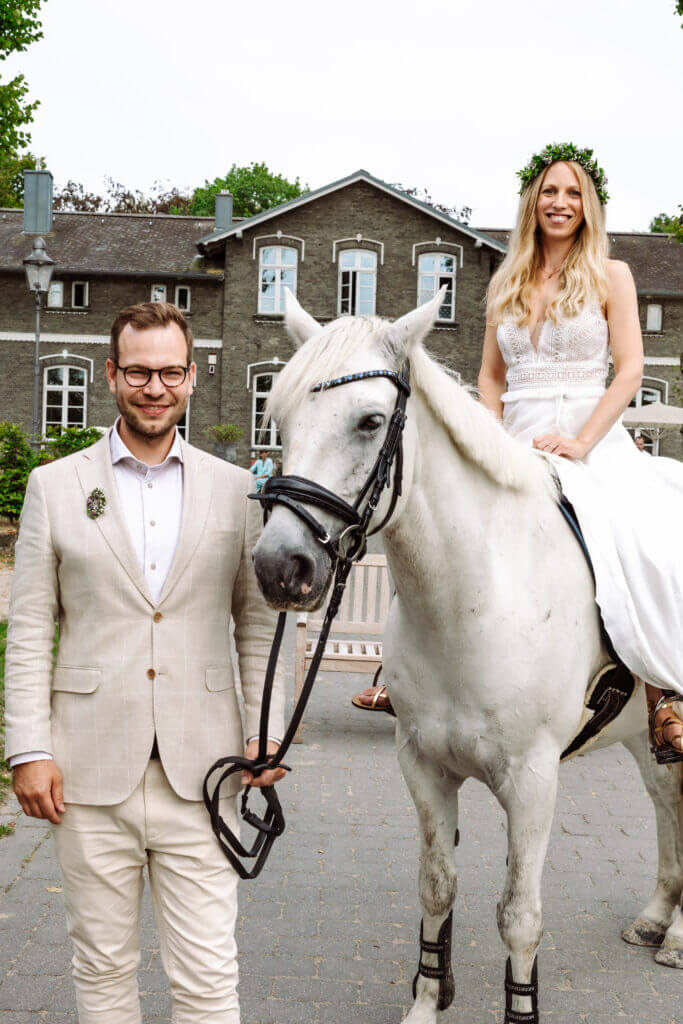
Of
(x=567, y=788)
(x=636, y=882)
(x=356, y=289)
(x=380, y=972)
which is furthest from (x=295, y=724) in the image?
(x=356, y=289)

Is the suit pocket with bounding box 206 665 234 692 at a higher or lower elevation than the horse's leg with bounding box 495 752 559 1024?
higher

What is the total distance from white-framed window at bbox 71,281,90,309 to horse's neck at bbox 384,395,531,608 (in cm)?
3211

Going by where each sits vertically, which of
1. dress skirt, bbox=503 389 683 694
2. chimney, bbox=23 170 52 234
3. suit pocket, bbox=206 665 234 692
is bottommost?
suit pocket, bbox=206 665 234 692

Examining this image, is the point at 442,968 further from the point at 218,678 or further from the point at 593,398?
the point at 593,398

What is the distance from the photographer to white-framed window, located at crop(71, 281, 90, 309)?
32875 mm

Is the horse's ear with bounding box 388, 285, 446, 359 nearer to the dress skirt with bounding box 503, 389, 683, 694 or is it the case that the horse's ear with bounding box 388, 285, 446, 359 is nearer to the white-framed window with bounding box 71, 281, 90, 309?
the dress skirt with bounding box 503, 389, 683, 694

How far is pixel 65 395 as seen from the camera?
3309 centimetres

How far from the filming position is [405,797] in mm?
5750

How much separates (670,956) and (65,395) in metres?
31.8

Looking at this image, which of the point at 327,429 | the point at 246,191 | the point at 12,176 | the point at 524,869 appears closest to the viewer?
the point at 327,429

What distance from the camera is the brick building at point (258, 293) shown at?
32.2 metres

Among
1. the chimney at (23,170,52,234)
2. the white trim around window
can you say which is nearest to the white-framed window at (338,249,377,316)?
the white trim around window

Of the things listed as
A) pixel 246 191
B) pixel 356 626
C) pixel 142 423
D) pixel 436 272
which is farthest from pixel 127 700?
pixel 246 191

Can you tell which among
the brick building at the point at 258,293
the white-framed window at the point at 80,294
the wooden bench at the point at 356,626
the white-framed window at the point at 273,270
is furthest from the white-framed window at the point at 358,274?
the wooden bench at the point at 356,626
